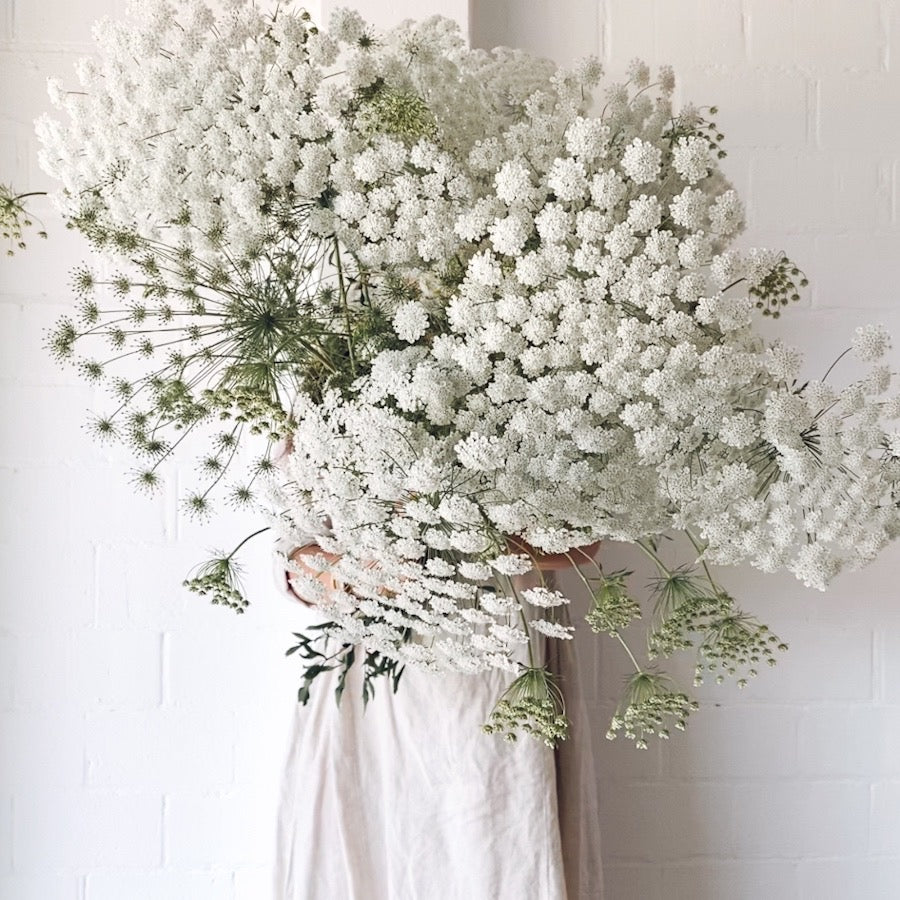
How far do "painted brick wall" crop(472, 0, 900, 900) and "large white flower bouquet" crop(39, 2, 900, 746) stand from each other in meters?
0.71

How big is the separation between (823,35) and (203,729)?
121 cm

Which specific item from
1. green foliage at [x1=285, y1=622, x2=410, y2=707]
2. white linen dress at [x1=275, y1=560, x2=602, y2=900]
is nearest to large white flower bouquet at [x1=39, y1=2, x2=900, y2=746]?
green foliage at [x1=285, y1=622, x2=410, y2=707]

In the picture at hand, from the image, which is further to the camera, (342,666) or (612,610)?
(342,666)

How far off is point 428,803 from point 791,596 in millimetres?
563

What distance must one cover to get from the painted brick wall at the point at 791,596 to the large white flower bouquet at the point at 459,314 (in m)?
0.71

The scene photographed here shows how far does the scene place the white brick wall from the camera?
4.31 feet

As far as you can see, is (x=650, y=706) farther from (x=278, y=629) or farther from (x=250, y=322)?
(x=278, y=629)

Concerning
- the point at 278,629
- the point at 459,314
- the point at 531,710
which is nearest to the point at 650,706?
the point at 531,710

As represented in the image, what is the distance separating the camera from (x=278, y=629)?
1.33m


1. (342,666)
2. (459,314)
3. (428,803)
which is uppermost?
(459,314)

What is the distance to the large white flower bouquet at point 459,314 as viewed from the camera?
588 mm

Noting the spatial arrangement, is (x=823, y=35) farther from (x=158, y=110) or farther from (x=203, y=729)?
(x=203, y=729)

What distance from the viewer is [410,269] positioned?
65cm

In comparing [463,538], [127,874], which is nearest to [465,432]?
[463,538]
